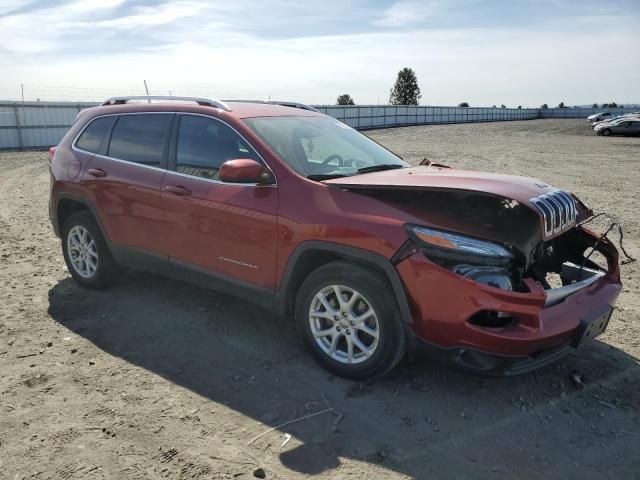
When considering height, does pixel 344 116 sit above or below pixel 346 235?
above

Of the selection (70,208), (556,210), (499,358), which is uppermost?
(556,210)

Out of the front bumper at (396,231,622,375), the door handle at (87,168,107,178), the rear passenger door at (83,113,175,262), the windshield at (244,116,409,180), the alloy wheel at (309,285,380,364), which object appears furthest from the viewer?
the door handle at (87,168,107,178)

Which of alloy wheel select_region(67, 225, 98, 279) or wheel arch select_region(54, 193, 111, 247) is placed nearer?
wheel arch select_region(54, 193, 111, 247)

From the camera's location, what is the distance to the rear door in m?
3.90

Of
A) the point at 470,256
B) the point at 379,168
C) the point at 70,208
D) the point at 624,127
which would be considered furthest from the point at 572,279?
the point at 624,127

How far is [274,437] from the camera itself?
310 centimetres

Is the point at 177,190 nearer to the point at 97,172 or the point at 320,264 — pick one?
the point at 97,172

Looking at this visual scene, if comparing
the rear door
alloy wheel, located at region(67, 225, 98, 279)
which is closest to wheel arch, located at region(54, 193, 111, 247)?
alloy wheel, located at region(67, 225, 98, 279)

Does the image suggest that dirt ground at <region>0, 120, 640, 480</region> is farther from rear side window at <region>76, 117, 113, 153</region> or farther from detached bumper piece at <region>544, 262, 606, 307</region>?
rear side window at <region>76, 117, 113, 153</region>

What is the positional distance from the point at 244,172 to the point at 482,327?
1810 mm

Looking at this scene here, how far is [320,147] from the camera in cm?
441

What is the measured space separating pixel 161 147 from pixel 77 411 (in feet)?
7.23

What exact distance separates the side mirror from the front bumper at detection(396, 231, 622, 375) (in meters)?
1.19

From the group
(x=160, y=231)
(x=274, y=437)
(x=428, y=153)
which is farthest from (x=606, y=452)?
(x=428, y=153)
